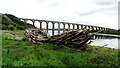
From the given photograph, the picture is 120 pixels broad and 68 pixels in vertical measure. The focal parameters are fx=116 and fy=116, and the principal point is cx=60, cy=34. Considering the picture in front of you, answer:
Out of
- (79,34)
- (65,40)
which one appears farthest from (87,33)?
(65,40)

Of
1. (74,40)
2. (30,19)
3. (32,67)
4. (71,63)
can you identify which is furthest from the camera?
(30,19)

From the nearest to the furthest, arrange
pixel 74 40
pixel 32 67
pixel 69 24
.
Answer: pixel 32 67 → pixel 74 40 → pixel 69 24

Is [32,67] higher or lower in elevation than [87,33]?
lower

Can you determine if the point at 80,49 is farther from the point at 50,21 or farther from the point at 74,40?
the point at 50,21

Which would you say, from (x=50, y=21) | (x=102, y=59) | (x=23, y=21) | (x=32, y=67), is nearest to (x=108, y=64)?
(x=102, y=59)

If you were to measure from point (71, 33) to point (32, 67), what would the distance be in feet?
20.8

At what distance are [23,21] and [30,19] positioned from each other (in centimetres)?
938

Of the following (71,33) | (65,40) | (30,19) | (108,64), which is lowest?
(108,64)

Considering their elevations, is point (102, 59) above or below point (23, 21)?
below

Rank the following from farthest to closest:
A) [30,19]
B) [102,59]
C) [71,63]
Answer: [30,19]
[102,59]
[71,63]

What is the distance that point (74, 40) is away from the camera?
1184 centimetres

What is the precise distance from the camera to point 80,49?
12.1 meters

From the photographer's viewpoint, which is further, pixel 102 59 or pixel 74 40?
pixel 74 40

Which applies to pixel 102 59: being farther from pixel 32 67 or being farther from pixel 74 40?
pixel 32 67
